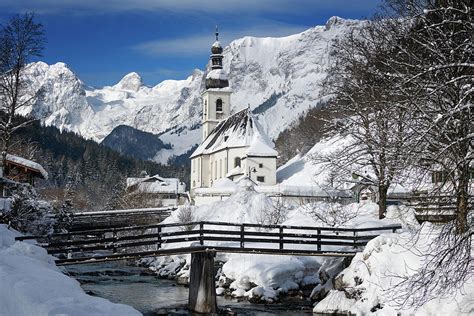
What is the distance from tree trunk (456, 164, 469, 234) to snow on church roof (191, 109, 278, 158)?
6148 centimetres

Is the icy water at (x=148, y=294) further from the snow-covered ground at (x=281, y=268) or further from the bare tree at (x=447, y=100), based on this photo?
the bare tree at (x=447, y=100)

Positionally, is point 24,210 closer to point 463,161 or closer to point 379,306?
point 379,306

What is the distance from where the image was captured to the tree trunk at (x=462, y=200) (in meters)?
14.3

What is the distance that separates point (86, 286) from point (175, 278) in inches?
238

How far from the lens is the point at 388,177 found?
25.5m

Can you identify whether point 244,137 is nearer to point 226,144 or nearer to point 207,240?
point 226,144

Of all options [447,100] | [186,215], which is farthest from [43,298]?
[186,215]

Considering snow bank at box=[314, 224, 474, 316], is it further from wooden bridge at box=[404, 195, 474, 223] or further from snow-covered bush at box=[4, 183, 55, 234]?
snow-covered bush at box=[4, 183, 55, 234]

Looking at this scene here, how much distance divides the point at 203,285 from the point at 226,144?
60714 millimetres

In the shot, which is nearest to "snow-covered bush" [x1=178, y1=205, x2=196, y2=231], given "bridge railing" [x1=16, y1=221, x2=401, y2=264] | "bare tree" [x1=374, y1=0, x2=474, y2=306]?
"bridge railing" [x1=16, y1=221, x2=401, y2=264]

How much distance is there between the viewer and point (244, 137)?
8369 cm

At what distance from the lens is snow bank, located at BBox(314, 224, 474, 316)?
854 inches

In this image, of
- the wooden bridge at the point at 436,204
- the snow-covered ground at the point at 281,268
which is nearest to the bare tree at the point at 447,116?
the wooden bridge at the point at 436,204

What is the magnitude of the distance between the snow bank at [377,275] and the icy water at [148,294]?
67.5 inches
